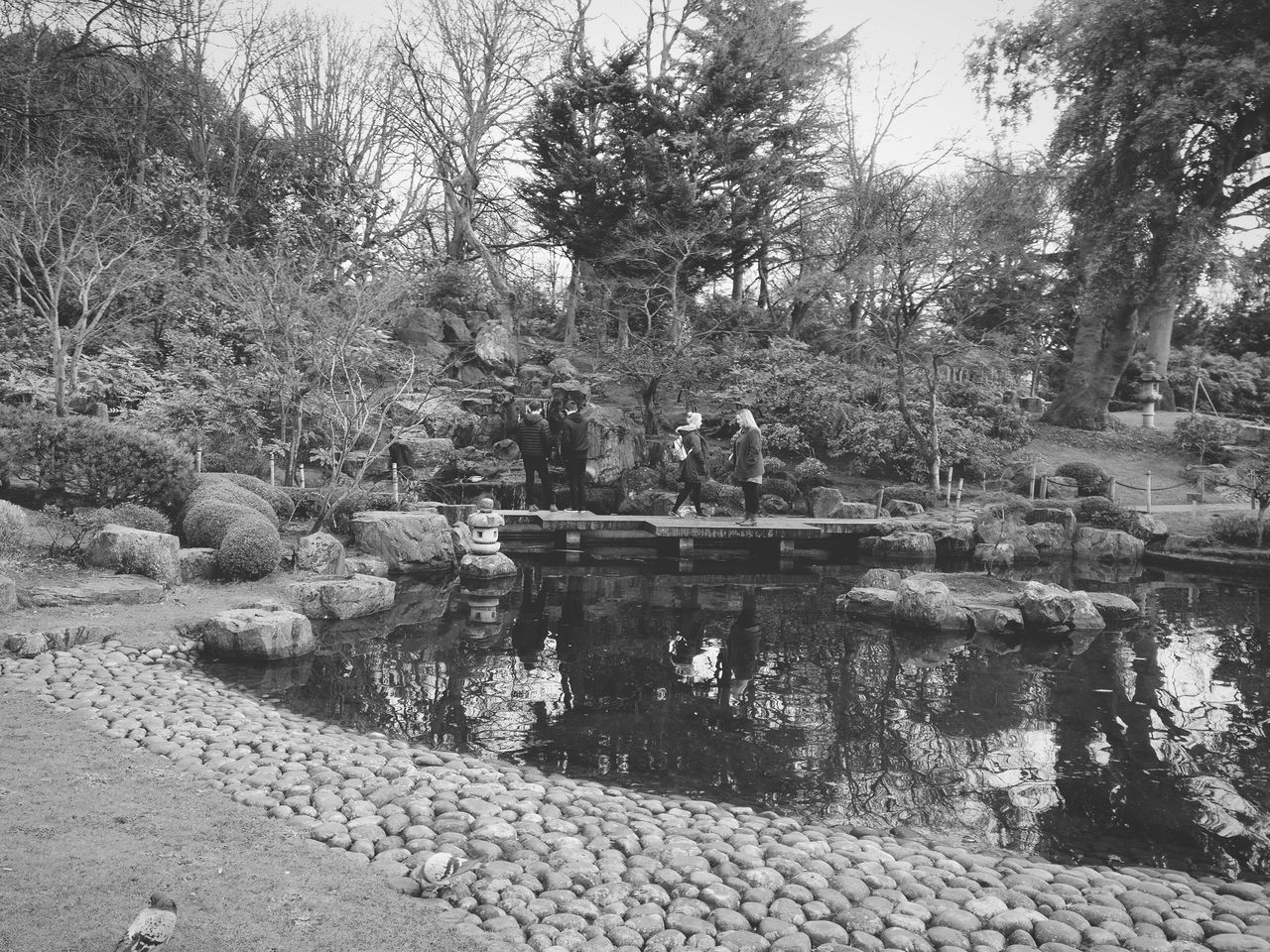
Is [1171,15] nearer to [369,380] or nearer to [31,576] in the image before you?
[369,380]

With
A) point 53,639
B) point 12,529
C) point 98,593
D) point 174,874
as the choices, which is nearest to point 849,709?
point 174,874

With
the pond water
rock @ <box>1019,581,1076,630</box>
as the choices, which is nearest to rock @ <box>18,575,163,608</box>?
the pond water

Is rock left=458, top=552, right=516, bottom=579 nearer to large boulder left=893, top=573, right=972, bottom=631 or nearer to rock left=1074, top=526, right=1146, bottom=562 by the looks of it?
large boulder left=893, top=573, right=972, bottom=631

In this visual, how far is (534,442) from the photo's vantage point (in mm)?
13742

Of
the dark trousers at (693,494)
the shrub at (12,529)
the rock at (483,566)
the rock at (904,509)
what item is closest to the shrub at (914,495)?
the rock at (904,509)

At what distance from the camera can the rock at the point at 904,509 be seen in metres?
15.8

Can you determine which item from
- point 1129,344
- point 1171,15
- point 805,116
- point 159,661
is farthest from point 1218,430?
point 159,661

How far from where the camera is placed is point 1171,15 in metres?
17.8

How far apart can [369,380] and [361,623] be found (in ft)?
35.2

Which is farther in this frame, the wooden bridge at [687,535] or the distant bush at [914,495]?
the distant bush at [914,495]

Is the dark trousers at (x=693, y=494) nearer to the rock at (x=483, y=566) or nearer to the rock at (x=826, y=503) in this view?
the rock at (x=826, y=503)

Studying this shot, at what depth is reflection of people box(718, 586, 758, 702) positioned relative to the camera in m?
7.20

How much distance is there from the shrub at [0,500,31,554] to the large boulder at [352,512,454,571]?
3861 mm

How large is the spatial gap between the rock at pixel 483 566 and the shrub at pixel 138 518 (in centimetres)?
368
